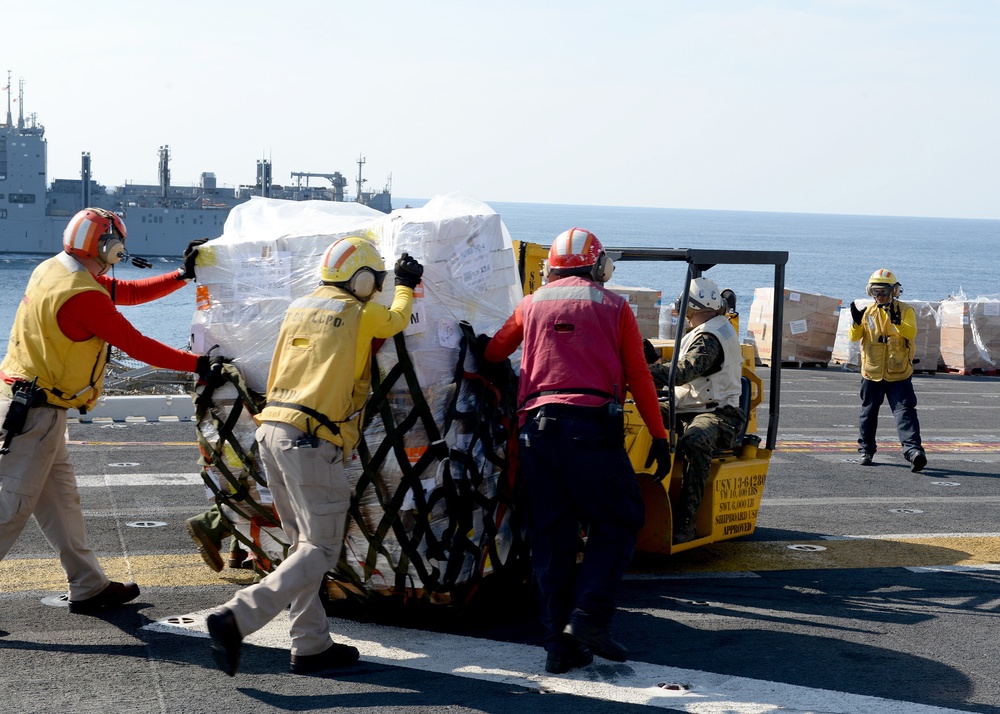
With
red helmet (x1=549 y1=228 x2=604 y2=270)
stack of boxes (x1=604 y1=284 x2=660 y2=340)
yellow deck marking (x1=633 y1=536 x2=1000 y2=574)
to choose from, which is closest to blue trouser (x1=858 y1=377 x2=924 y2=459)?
yellow deck marking (x1=633 y1=536 x2=1000 y2=574)

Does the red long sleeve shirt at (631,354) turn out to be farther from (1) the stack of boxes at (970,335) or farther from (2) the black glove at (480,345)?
(1) the stack of boxes at (970,335)

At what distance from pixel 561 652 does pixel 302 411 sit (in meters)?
1.64

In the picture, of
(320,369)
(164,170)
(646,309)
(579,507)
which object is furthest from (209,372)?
(164,170)

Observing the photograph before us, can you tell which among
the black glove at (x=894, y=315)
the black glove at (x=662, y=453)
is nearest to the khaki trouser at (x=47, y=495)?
the black glove at (x=662, y=453)

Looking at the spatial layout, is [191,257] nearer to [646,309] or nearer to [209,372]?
[209,372]

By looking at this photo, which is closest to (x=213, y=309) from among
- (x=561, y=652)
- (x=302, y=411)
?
(x=302, y=411)

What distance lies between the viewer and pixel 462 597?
561 cm

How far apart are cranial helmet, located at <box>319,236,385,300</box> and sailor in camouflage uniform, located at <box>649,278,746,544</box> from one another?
2401mm

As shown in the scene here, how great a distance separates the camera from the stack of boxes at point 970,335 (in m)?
23.3

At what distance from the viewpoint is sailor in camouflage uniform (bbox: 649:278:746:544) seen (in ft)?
22.5

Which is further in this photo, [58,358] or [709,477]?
[709,477]

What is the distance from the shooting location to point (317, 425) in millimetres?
5000

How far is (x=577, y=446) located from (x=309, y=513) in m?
1.29

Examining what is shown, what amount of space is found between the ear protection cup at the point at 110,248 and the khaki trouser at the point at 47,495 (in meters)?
0.84
